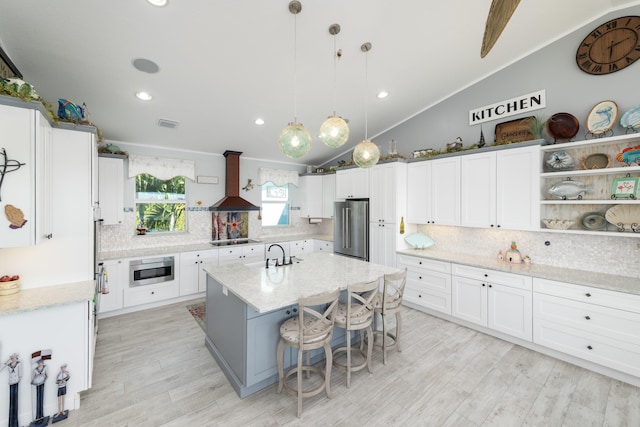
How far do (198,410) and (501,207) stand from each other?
381 centimetres

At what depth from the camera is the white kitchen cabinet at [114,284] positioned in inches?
140

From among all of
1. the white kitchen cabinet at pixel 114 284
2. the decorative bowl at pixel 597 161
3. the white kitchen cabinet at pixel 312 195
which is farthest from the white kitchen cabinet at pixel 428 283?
the white kitchen cabinet at pixel 114 284

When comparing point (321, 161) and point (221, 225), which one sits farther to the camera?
point (321, 161)

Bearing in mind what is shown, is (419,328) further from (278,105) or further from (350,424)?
(278,105)

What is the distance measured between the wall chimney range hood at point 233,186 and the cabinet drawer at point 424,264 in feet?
9.15

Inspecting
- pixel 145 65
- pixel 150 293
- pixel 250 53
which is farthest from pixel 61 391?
pixel 250 53

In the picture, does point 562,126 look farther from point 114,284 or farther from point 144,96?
point 114,284

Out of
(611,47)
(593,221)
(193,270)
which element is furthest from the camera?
(193,270)

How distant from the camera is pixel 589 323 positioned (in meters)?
2.50

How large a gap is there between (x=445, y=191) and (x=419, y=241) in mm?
867

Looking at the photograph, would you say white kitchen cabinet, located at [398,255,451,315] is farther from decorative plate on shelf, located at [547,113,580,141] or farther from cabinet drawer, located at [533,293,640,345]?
decorative plate on shelf, located at [547,113,580,141]

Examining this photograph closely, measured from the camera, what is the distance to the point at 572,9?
2.67 meters

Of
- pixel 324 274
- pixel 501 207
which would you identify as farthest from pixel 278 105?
pixel 501 207

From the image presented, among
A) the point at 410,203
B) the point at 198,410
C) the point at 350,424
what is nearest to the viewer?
the point at 350,424
